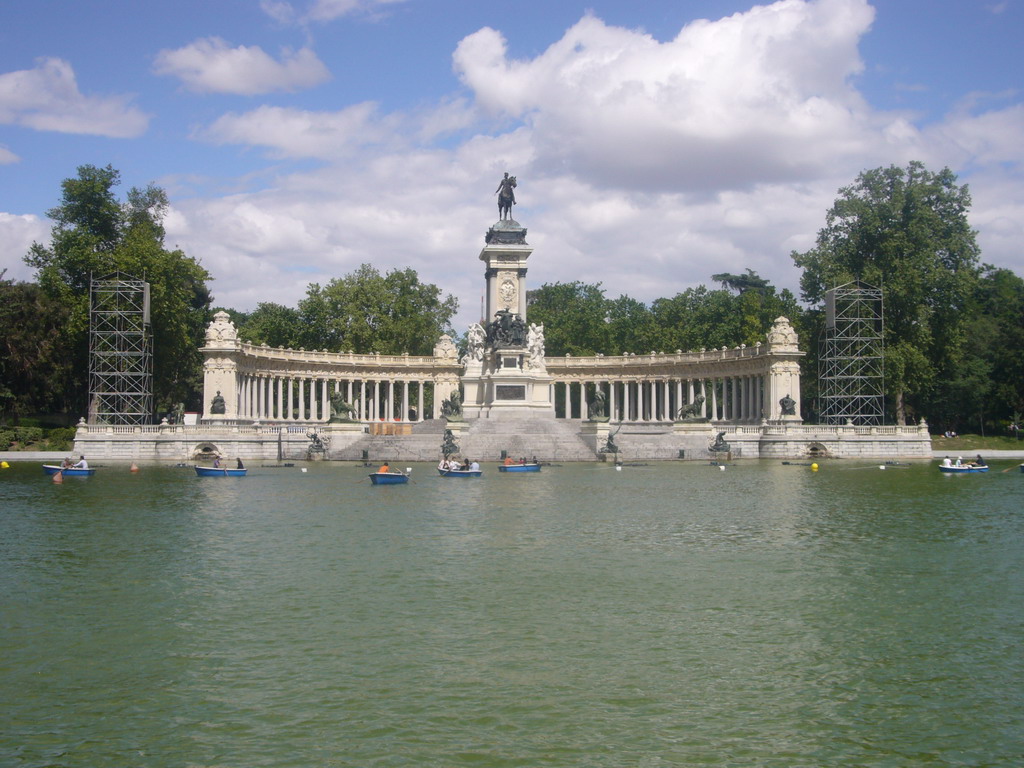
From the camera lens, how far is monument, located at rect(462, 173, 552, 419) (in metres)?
67.8

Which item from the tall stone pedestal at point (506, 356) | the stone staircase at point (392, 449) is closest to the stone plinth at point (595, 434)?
the tall stone pedestal at point (506, 356)

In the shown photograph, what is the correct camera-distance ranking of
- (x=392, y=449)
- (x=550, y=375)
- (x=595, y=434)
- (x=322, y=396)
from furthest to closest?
(x=322, y=396)
(x=550, y=375)
(x=595, y=434)
(x=392, y=449)

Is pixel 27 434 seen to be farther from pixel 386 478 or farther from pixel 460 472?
pixel 386 478

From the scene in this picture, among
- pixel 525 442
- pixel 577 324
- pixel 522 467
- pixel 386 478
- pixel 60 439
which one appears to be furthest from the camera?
pixel 577 324

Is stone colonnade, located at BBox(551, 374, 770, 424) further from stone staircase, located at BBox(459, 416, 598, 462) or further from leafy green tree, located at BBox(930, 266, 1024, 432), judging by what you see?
leafy green tree, located at BBox(930, 266, 1024, 432)

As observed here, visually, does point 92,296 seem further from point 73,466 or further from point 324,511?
point 324,511

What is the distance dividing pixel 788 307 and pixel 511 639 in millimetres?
79820

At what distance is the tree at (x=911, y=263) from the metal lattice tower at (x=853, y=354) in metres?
1.01

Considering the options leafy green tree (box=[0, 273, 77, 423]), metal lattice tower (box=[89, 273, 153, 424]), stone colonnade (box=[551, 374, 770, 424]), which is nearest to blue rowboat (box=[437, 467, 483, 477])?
stone colonnade (box=[551, 374, 770, 424])

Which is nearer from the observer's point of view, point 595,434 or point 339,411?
point 595,434

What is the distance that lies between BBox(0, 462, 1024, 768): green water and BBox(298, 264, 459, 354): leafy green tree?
6399 cm

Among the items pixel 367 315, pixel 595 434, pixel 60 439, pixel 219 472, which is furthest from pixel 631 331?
pixel 219 472

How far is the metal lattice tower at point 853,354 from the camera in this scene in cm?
6794

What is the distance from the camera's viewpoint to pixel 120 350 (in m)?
69.1
